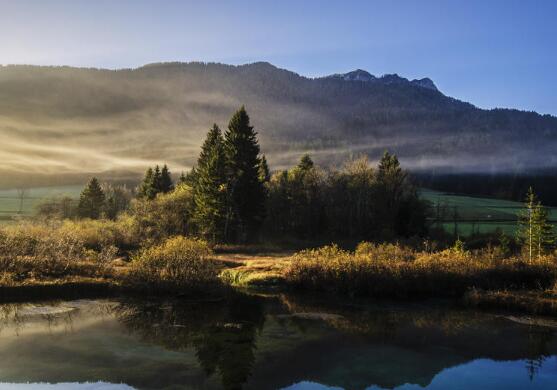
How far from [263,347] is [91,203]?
3484 inches

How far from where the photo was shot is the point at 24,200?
148m

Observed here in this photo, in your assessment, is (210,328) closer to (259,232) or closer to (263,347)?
(263,347)

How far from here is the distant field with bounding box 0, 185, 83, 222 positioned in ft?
385


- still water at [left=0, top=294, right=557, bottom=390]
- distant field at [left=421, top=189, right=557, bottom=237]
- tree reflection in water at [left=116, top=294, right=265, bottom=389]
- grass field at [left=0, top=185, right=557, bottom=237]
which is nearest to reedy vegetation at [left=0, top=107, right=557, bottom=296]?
tree reflection in water at [left=116, top=294, right=265, bottom=389]

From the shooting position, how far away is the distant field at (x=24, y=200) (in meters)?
117

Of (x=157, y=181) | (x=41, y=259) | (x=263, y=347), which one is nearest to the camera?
(x=263, y=347)

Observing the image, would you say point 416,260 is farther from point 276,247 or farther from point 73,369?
point 276,247

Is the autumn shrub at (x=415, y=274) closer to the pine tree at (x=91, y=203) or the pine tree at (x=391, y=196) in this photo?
the pine tree at (x=391, y=196)

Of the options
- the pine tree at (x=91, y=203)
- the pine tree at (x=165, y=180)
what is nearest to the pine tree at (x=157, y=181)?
the pine tree at (x=165, y=180)

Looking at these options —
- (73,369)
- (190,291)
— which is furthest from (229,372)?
(190,291)

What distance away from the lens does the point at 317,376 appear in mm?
18969

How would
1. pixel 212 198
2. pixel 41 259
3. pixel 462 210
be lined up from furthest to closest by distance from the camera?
pixel 462 210 < pixel 212 198 < pixel 41 259

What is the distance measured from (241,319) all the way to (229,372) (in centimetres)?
860

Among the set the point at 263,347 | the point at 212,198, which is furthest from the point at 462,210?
the point at 263,347
